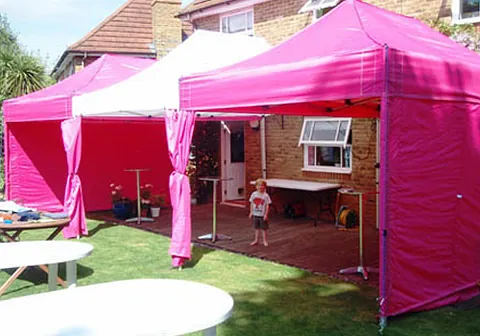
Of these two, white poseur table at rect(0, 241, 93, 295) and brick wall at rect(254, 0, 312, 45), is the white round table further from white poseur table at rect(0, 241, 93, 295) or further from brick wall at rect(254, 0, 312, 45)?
brick wall at rect(254, 0, 312, 45)

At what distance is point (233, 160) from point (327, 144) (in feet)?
12.8

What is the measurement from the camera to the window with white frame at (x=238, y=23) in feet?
44.6

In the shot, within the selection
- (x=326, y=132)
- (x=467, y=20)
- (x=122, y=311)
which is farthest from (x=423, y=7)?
(x=122, y=311)

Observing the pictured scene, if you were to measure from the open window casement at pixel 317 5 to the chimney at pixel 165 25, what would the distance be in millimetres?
7156

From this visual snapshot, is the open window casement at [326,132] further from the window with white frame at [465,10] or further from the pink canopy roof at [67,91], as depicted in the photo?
the pink canopy roof at [67,91]

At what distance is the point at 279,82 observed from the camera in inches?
227

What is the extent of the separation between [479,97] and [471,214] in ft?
4.28

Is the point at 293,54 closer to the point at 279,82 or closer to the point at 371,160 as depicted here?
the point at 279,82

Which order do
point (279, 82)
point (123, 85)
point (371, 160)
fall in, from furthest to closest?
1. point (371, 160)
2. point (123, 85)
3. point (279, 82)

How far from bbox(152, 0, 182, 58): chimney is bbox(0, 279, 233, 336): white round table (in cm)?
1493

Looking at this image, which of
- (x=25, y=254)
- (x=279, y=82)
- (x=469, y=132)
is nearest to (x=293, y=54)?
(x=279, y=82)

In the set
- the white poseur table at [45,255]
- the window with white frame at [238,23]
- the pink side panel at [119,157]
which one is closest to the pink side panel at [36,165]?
the pink side panel at [119,157]

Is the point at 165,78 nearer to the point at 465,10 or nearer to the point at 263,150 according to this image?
the point at 263,150

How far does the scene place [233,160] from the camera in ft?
48.0
